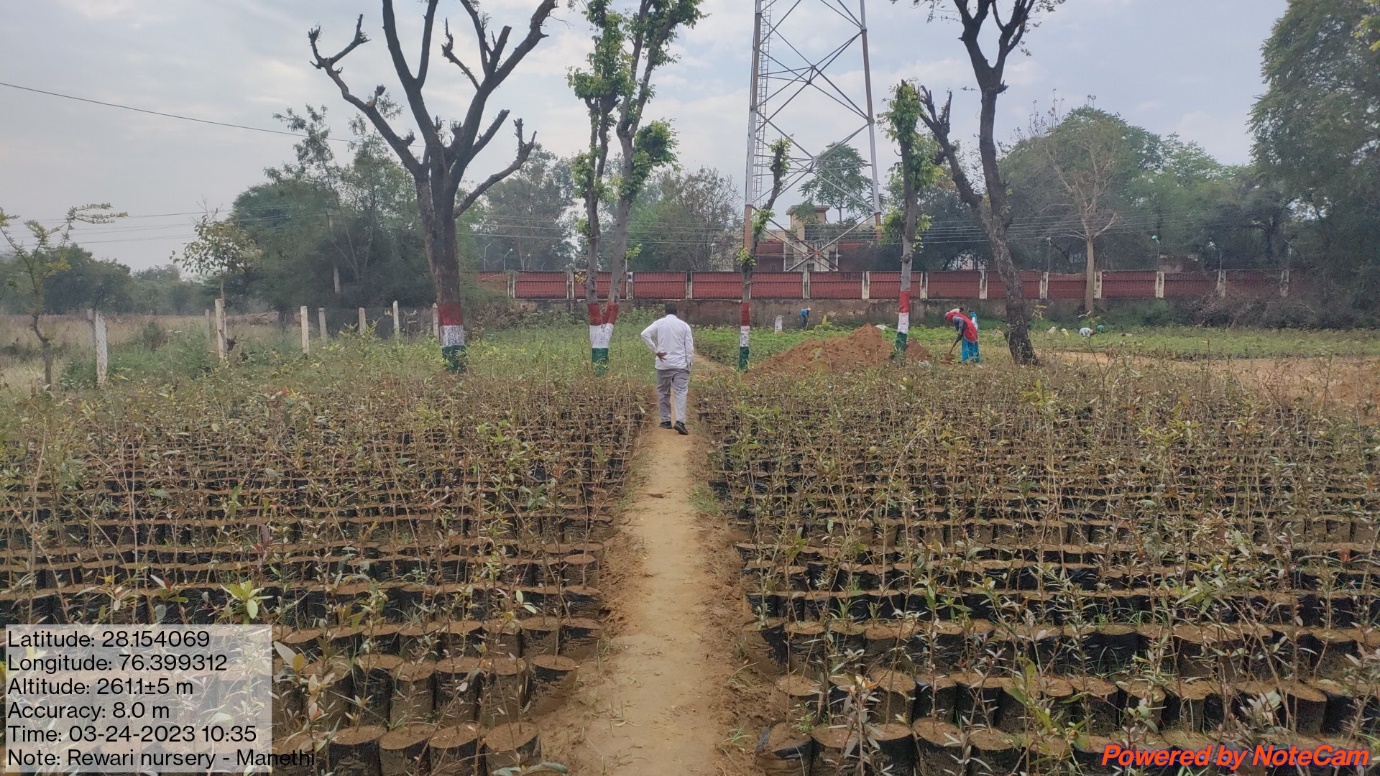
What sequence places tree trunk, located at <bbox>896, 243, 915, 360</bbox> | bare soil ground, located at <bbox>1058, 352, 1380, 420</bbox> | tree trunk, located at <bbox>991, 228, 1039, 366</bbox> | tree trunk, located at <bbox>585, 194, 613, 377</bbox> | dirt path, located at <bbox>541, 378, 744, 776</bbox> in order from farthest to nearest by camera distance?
tree trunk, located at <bbox>896, 243, 915, 360</bbox>, tree trunk, located at <bbox>991, 228, 1039, 366</bbox>, tree trunk, located at <bbox>585, 194, 613, 377</bbox>, bare soil ground, located at <bbox>1058, 352, 1380, 420</bbox>, dirt path, located at <bbox>541, 378, 744, 776</bbox>

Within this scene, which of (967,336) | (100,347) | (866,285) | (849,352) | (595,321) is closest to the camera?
(100,347)

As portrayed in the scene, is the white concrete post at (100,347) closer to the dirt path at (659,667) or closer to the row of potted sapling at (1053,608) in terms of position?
the dirt path at (659,667)

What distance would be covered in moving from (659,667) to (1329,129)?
26923mm

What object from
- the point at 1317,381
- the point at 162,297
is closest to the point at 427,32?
the point at 1317,381

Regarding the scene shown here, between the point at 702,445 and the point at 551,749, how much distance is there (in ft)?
18.3

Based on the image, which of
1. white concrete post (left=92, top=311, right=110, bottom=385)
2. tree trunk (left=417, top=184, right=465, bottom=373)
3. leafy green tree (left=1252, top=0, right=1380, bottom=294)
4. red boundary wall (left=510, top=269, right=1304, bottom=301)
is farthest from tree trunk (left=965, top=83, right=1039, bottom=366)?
leafy green tree (left=1252, top=0, right=1380, bottom=294)

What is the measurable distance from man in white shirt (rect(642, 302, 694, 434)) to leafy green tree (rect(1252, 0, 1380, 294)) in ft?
75.5

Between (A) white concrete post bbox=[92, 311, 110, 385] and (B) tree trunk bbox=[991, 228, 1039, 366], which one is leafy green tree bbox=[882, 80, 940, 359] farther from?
(A) white concrete post bbox=[92, 311, 110, 385]

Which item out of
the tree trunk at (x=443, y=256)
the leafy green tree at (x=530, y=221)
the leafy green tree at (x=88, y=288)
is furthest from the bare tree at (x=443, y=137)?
the leafy green tree at (x=530, y=221)

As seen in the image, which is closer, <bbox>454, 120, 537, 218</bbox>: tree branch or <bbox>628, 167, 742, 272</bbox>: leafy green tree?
<bbox>454, 120, 537, 218</bbox>: tree branch

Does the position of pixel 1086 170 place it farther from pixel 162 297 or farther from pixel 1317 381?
pixel 162 297

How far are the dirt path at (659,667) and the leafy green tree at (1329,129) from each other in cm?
2566

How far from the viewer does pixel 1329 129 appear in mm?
22484

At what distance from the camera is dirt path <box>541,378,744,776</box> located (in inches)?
125
